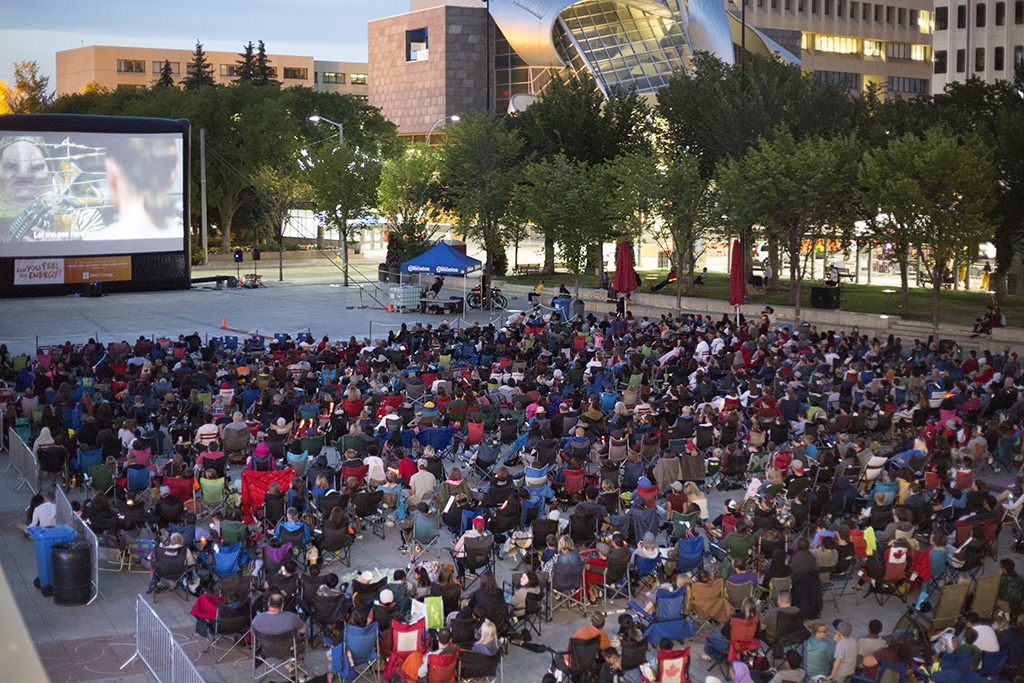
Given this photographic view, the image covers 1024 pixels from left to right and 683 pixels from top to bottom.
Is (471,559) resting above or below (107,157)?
below

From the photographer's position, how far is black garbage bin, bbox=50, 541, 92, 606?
1132 centimetres

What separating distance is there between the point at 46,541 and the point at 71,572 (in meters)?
0.58

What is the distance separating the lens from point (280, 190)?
57.2 metres

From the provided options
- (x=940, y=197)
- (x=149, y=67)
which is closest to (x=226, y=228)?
(x=940, y=197)

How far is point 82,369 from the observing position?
2261 centimetres

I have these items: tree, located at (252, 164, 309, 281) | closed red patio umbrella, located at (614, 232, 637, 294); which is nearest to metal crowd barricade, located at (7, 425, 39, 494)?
closed red patio umbrella, located at (614, 232, 637, 294)

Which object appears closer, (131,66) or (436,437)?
(436,437)

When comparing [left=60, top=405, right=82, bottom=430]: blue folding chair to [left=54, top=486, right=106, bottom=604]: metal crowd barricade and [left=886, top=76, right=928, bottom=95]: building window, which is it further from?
[left=886, top=76, right=928, bottom=95]: building window

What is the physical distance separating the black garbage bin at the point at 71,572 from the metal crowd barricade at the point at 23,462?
4.12 metres

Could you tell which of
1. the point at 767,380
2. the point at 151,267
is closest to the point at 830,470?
the point at 767,380

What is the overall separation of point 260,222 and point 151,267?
26122mm

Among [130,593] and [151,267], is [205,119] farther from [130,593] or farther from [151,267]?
[130,593]

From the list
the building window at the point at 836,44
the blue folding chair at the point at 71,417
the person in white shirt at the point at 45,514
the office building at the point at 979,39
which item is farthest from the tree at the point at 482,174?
the building window at the point at 836,44

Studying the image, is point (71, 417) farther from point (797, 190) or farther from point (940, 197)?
point (797, 190)
